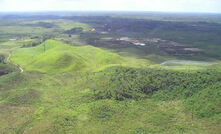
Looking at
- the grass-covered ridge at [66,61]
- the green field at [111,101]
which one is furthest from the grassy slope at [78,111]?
the grass-covered ridge at [66,61]

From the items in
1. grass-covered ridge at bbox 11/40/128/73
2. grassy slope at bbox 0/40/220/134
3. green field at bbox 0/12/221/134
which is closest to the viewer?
grassy slope at bbox 0/40/220/134

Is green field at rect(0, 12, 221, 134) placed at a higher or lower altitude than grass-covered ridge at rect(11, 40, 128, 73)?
lower

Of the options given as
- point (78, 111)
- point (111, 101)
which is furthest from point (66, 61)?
point (78, 111)

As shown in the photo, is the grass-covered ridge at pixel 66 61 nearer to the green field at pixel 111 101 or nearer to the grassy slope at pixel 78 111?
the green field at pixel 111 101

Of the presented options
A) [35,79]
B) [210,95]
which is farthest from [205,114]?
[35,79]

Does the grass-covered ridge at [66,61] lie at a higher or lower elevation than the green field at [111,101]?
higher

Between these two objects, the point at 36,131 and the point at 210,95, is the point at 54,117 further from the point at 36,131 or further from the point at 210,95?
the point at 210,95

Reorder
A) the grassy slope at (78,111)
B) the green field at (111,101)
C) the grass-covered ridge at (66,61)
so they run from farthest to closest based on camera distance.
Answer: the grass-covered ridge at (66,61), the green field at (111,101), the grassy slope at (78,111)

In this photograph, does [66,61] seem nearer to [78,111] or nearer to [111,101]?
[111,101]

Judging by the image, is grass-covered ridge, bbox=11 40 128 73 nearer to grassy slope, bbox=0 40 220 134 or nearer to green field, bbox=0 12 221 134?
green field, bbox=0 12 221 134

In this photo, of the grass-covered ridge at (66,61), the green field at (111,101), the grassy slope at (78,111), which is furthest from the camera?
the grass-covered ridge at (66,61)

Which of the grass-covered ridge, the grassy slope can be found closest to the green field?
the grassy slope
